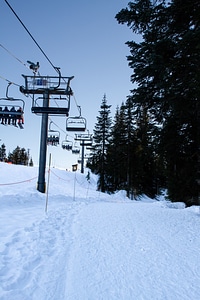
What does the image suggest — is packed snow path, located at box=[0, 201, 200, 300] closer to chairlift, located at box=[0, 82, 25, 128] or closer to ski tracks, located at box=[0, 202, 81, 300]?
ski tracks, located at box=[0, 202, 81, 300]

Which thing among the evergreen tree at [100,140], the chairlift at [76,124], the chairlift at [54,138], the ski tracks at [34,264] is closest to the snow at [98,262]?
the ski tracks at [34,264]

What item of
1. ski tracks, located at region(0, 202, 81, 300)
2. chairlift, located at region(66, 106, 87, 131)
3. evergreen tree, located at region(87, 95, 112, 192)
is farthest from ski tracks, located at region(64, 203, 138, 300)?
evergreen tree, located at region(87, 95, 112, 192)

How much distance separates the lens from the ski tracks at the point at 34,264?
2547mm

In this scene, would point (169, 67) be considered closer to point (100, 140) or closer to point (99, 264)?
point (99, 264)

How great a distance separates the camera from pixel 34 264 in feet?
10.9

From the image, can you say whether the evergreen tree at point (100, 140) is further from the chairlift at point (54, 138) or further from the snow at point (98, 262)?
the snow at point (98, 262)

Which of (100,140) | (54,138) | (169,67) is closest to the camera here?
(169,67)

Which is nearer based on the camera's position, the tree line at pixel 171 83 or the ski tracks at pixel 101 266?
the ski tracks at pixel 101 266

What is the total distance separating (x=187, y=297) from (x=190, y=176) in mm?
10813

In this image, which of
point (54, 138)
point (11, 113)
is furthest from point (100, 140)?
point (11, 113)

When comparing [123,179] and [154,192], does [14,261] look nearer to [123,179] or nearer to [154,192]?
[123,179]

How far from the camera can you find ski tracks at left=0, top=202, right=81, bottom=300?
255 cm

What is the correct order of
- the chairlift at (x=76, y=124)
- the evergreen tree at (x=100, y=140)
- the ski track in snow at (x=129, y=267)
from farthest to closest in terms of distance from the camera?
the evergreen tree at (x=100, y=140) → the chairlift at (x=76, y=124) → the ski track in snow at (x=129, y=267)

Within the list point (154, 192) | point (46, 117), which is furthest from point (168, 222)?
point (154, 192)
